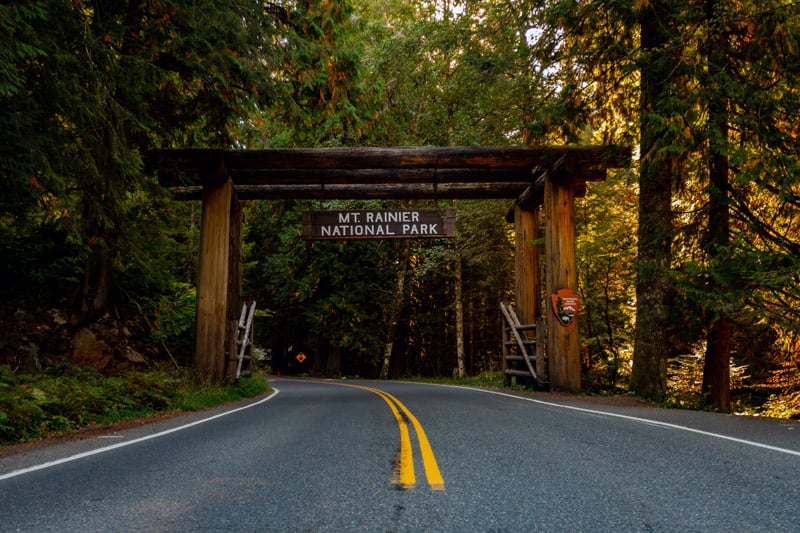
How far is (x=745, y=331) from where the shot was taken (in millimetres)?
14289

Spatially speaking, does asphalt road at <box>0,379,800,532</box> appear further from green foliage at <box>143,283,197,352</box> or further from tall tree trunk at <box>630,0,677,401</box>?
green foliage at <box>143,283,197,352</box>

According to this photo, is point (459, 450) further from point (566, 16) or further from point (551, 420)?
point (566, 16)

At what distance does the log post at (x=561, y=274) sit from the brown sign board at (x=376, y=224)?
8.39ft

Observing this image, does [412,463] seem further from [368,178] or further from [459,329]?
[459,329]

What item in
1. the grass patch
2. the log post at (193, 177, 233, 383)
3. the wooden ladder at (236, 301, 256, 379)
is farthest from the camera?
the wooden ladder at (236, 301, 256, 379)

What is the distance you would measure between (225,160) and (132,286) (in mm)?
3936

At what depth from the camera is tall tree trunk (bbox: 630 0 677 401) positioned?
11.6 meters

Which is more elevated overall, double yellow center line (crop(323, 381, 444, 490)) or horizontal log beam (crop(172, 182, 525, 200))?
horizontal log beam (crop(172, 182, 525, 200))

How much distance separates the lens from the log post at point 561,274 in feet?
43.9

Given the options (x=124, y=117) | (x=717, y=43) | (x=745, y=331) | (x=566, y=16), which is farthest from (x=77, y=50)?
(x=745, y=331)

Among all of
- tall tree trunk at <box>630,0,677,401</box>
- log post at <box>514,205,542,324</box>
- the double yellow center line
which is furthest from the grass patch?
tall tree trunk at <box>630,0,677,401</box>

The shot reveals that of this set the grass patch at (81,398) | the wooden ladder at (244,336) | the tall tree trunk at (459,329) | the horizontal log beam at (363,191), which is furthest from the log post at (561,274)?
the tall tree trunk at (459,329)

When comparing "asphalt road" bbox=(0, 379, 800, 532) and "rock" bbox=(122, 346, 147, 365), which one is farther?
"rock" bbox=(122, 346, 147, 365)

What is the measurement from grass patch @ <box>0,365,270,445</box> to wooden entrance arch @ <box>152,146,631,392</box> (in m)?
2.13
